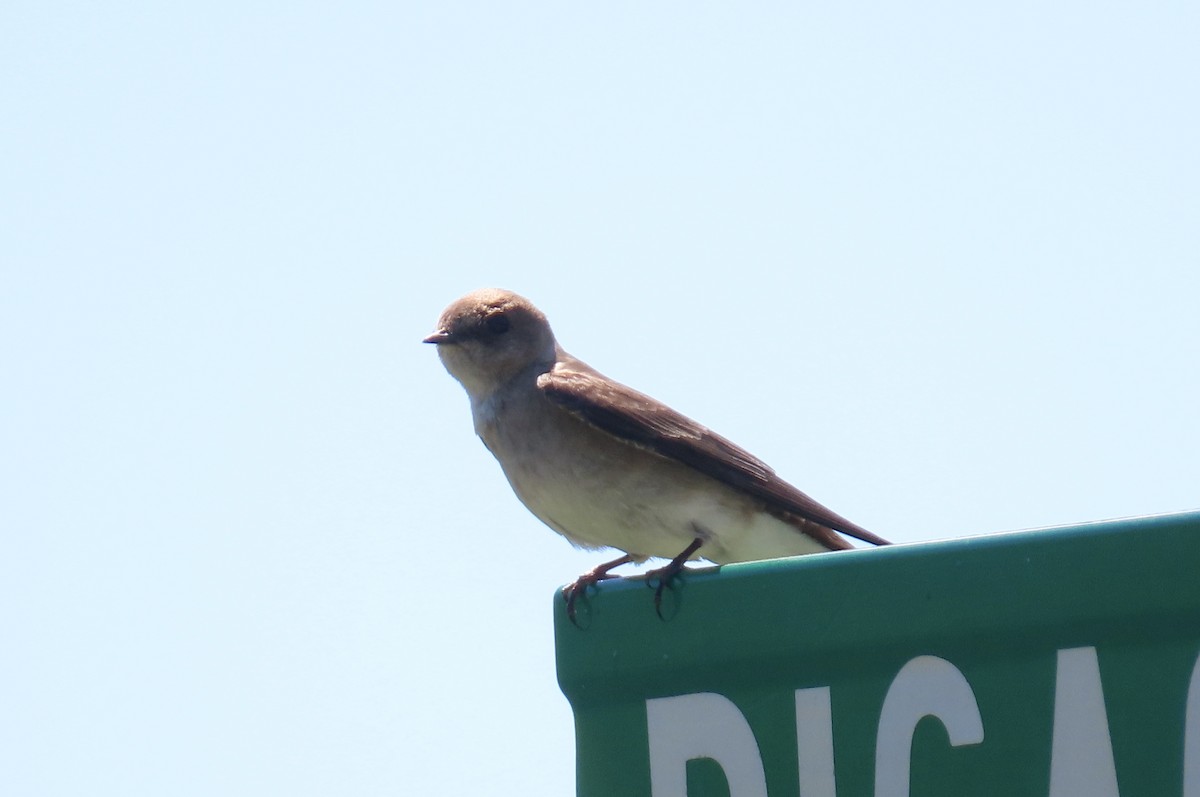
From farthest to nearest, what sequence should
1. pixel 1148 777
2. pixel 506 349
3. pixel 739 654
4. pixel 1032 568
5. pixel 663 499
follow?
pixel 506 349 → pixel 663 499 → pixel 739 654 → pixel 1032 568 → pixel 1148 777

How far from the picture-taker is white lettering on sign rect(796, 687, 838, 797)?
2.97 m

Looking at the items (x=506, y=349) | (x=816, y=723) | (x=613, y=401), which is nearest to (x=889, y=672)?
(x=816, y=723)

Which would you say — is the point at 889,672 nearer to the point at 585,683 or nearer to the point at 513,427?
the point at 585,683

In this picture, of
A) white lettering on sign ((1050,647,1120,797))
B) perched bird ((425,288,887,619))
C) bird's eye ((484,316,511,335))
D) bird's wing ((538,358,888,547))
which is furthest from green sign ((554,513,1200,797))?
bird's eye ((484,316,511,335))

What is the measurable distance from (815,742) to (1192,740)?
698 mm

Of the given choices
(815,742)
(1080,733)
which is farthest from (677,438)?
(1080,733)

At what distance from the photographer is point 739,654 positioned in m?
3.14

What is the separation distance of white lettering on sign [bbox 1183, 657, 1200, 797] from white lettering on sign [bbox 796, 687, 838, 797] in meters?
0.65


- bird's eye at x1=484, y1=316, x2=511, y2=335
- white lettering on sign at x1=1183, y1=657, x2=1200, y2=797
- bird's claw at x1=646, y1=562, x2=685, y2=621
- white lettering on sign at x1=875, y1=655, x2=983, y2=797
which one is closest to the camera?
white lettering on sign at x1=1183, y1=657, x2=1200, y2=797

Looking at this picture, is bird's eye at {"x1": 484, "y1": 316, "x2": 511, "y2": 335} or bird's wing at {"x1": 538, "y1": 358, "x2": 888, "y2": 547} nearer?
bird's wing at {"x1": 538, "y1": 358, "x2": 888, "y2": 547}

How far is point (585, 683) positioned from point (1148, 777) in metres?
1.17

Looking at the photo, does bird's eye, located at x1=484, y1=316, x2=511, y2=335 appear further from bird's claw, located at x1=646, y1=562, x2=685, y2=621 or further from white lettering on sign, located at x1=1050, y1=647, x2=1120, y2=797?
white lettering on sign, located at x1=1050, y1=647, x2=1120, y2=797

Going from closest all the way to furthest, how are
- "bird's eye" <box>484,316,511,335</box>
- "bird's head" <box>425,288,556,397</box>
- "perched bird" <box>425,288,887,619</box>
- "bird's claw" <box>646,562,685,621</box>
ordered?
"bird's claw" <box>646,562,685,621</box>
"perched bird" <box>425,288,887,619</box>
"bird's head" <box>425,288,556,397</box>
"bird's eye" <box>484,316,511,335</box>

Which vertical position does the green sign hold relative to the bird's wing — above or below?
below
